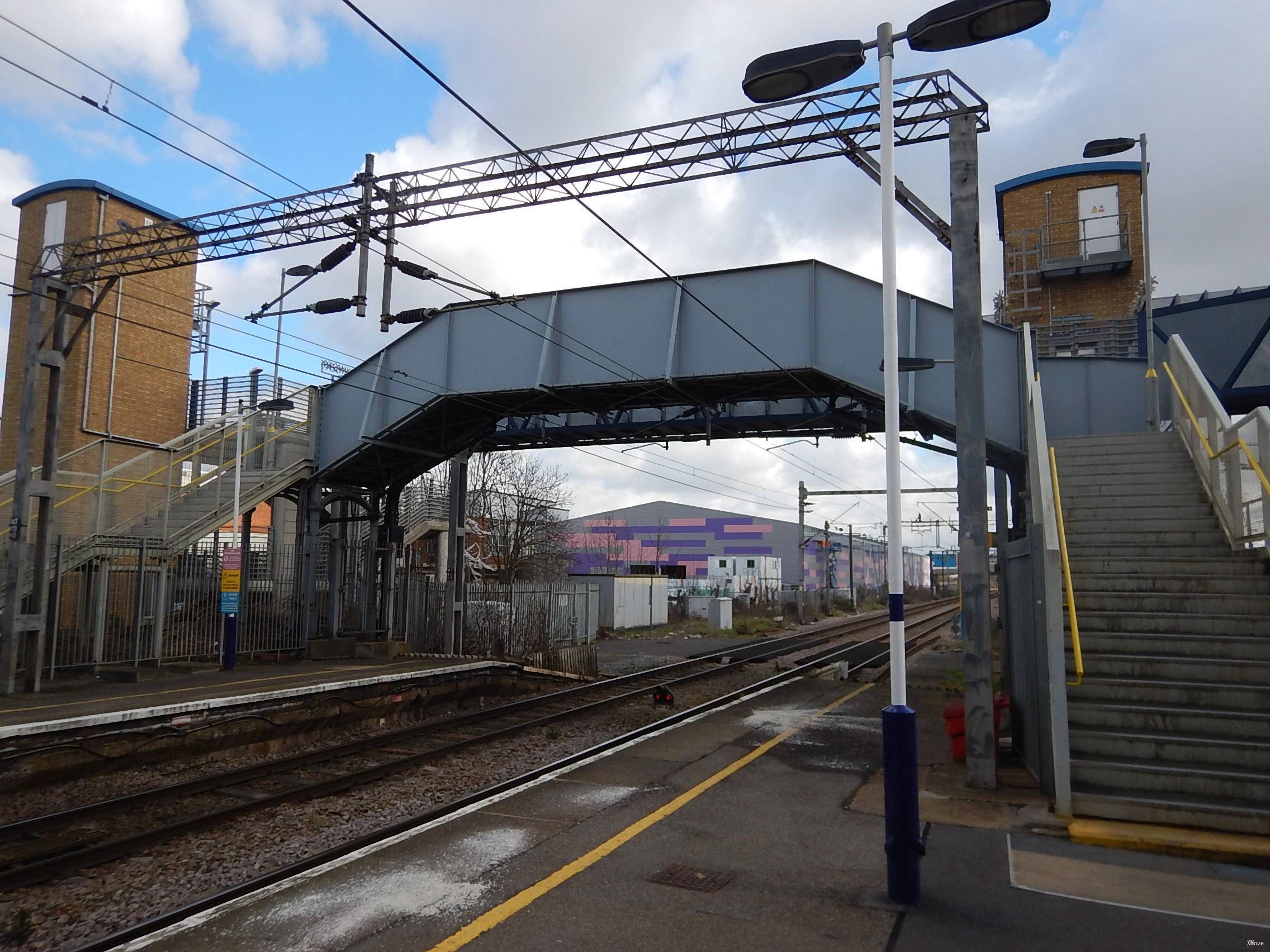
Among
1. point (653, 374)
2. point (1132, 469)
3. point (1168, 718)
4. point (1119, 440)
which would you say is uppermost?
point (653, 374)

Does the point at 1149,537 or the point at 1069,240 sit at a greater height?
the point at 1069,240

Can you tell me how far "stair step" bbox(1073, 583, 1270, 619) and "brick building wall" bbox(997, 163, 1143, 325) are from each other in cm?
1942

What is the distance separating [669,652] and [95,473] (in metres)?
17.6

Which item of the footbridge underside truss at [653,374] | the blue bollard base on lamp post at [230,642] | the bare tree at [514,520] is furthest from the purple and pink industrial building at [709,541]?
the blue bollard base on lamp post at [230,642]

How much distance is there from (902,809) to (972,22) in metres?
6.03

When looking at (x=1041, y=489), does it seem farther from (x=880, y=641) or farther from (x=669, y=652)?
(x=880, y=641)

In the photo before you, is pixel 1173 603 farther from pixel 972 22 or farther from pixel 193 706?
pixel 193 706

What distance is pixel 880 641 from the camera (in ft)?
115

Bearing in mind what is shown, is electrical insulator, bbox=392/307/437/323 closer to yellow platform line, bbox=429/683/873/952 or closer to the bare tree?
yellow platform line, bbox=429/683/873/952

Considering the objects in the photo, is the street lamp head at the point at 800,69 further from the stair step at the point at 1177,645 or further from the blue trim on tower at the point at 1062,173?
the blue trim on tower at the point at 1062,173

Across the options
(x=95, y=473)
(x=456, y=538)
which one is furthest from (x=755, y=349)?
(x=95, y=473)

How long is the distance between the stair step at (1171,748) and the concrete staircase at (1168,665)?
A: 0.03ft

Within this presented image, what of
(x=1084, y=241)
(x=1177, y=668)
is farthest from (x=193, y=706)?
(x=1084, y=241)

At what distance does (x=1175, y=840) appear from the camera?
6.82 meters
